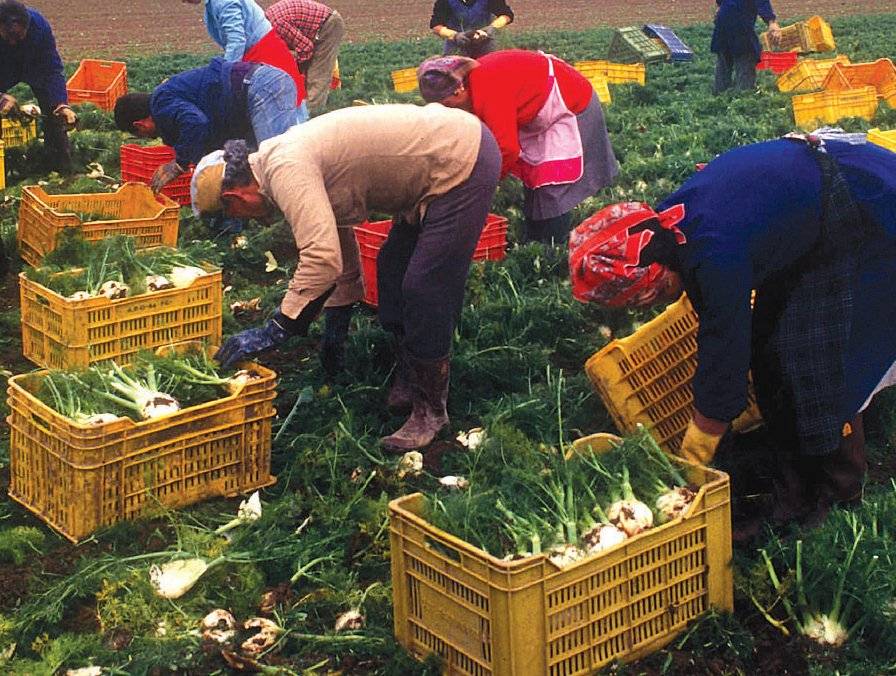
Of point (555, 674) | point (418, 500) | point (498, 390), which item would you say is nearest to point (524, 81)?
point (498, 390)

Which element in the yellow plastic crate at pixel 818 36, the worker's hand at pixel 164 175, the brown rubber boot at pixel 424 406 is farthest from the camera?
the yellow plastic crate at pixel 818 36

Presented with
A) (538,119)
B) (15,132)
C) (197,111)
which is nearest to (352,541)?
(538,119)

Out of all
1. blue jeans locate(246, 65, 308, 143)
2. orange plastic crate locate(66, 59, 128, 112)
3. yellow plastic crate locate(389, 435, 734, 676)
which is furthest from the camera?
orange plastic crate locate(66, 59, 128, 112)

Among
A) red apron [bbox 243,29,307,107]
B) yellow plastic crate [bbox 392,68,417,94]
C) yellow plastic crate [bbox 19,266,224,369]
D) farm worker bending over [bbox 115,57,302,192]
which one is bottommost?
yellow plastic crate [bbox 392,68,417,94]

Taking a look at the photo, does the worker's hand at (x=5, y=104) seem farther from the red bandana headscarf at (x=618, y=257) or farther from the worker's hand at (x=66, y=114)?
the red bandana headscarf at (x=618, y=257)

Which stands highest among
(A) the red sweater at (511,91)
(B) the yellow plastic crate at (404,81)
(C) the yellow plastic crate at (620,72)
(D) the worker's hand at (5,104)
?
(A) the red sweater at (511,91)

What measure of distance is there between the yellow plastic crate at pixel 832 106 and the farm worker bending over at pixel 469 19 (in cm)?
313

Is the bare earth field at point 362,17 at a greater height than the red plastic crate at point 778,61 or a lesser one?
lesser

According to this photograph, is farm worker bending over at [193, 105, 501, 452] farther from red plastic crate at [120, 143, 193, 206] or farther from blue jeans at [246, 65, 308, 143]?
red plastic crate at [120, 143, 193, 206]

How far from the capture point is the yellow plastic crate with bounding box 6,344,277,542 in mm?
4594

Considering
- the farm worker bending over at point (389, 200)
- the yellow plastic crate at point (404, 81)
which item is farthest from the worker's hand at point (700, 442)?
the yellow plastic crate at point (404, 81)

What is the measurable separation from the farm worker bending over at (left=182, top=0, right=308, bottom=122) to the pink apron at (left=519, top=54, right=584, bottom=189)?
2.22m

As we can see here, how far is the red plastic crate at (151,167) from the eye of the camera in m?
8.87

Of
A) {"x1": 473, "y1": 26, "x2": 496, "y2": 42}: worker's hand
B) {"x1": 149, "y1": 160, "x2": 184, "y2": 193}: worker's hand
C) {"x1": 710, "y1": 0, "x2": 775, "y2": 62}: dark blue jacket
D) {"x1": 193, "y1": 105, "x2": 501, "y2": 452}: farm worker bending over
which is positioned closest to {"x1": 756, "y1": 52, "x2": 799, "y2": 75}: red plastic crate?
{"x1": 710, "y1": 0, "x2": 775, "y2": 62}: dark blue jacket
